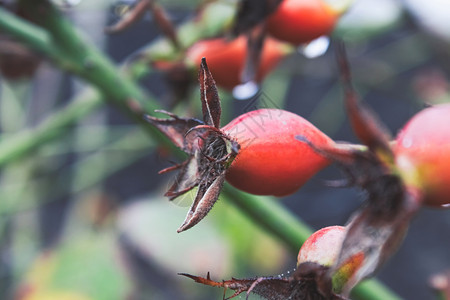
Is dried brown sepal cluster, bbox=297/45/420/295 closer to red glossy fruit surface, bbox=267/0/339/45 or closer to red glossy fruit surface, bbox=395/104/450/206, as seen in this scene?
red glossy fruit surface, bbox=395/104/450/206

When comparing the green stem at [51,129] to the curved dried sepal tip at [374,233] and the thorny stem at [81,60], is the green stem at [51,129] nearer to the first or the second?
the thorny stem at [81,60]

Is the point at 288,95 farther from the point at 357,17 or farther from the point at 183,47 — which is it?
the point at 183,47

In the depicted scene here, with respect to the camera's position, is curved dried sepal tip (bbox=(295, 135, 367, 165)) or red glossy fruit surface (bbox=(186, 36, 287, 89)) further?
red glossy fruit surface (bbox=(186, 36, 287, 89))

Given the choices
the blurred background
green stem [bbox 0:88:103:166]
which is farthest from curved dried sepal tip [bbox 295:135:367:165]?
green stem [bbox 0:88:103:166]

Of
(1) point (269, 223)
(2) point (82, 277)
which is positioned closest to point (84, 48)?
(1) point (269, 223)

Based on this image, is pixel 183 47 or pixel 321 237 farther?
pixel 183 47

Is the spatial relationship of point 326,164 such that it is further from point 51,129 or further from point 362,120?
point 51,129
